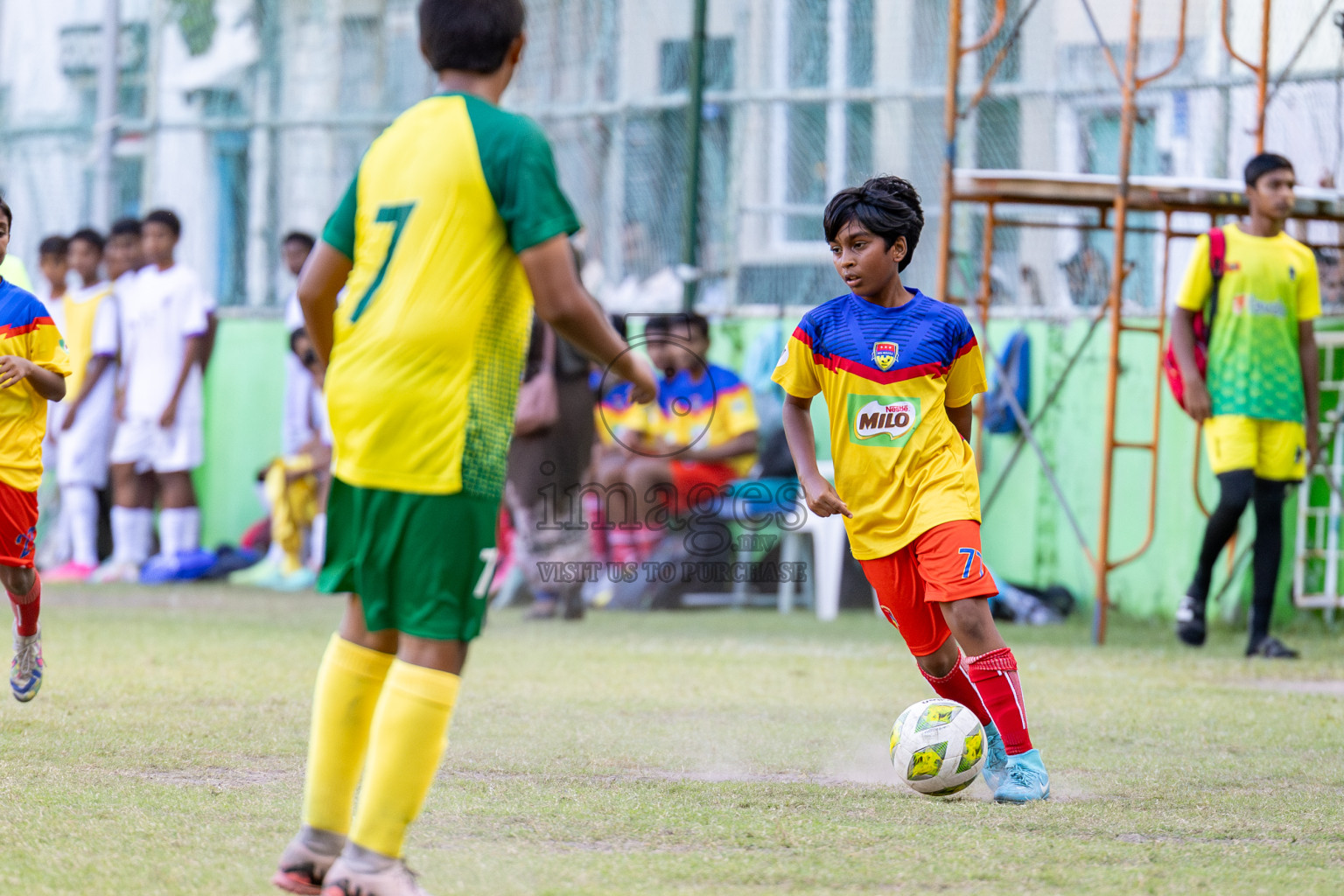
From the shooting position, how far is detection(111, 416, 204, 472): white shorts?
1252 cm

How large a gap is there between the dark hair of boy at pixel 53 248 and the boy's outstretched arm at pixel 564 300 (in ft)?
33.5

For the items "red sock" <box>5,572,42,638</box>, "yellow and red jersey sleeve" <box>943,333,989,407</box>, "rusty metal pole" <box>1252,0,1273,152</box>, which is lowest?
"red sock" <box>5,572,42,638</box>

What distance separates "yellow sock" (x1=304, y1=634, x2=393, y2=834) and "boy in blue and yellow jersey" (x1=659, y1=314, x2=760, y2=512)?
744 cm

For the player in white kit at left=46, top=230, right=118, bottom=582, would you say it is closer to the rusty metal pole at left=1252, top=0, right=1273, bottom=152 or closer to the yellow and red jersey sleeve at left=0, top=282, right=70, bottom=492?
the yellow and red jersey sleeve at left=0, top=282, right=70, bottom=492

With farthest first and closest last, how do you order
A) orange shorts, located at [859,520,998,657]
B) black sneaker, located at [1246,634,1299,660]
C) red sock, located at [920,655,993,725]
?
black sneaker, located at [1246,634,1299,660], red sock, located at [920,655,993,725], orange shorts, located at [859,520,998,657]

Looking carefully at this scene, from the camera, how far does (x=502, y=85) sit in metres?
3.34

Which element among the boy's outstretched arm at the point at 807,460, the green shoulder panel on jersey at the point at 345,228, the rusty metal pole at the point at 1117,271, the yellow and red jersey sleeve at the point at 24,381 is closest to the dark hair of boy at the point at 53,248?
the yellow and red jersey sleeve at the point at 24,381

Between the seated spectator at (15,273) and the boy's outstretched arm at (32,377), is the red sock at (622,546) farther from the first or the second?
the boy's outstretched arm at (32,377)

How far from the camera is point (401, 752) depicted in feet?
10.1

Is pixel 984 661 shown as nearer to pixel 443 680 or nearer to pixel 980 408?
pixel 443 680

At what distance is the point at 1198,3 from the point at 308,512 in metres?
6.87

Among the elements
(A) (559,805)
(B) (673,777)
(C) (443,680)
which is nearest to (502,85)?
(C) (443,680)

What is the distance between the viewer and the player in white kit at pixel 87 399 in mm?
12438

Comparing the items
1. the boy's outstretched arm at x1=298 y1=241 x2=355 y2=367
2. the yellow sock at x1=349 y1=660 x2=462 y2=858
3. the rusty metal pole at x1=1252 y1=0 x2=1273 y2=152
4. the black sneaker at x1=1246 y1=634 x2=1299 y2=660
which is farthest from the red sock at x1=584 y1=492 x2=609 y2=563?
the yellow sock at x1=349 y1=660 x2=462 y2=858
